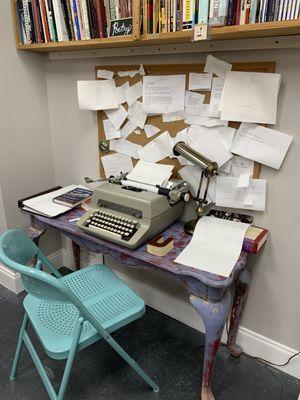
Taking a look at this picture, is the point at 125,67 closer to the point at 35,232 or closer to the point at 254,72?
the point at 254,72

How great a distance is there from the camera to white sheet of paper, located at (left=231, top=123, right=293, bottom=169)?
1.31 m

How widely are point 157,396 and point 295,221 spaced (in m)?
1.04

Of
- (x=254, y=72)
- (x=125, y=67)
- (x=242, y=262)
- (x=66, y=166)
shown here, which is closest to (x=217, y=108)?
(x=254, y=72)

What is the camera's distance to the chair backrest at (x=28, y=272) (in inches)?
38.8

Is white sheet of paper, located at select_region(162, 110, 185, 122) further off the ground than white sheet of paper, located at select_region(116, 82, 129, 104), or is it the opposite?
white sheet of paper, located at select_region(116, 82, 129, 104)

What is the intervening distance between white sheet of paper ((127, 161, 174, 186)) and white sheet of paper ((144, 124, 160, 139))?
0.15 meters

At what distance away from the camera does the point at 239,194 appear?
4.82 feet

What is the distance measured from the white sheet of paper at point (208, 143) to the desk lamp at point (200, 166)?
0.05 meters

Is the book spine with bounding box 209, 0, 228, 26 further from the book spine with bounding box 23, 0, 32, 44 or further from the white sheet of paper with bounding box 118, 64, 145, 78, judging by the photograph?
the book spine with bounding box 23, 0, 32, 44

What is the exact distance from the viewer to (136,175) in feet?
5.22

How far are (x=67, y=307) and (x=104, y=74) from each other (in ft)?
4.01

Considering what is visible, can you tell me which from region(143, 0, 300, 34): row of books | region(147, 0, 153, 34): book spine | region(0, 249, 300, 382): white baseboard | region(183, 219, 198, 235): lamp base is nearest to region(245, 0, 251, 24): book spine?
region(143, 0, 300, 34): row of books

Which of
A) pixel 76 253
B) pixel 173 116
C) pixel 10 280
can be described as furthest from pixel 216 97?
pixel 10 280

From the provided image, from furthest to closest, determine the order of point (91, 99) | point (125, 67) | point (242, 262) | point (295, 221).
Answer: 1. point (91, 99)
2. point (125, 67)
3. point (295, 221)
4. point (242, 262)
